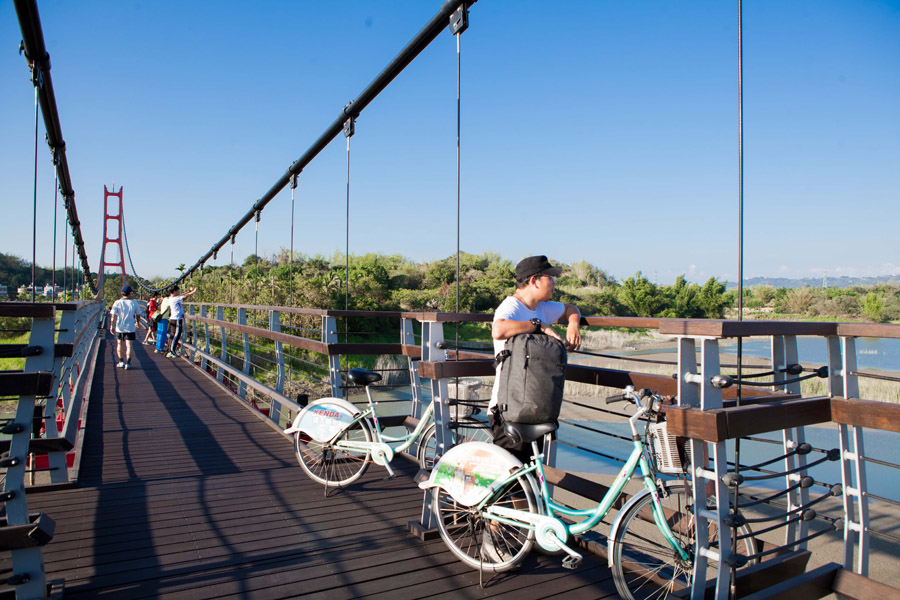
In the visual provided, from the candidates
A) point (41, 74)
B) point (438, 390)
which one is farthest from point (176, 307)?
point (438, 390)

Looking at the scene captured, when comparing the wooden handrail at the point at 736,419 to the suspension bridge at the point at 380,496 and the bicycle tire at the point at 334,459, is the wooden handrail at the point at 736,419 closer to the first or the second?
the suspension bridge at the point at 380,496

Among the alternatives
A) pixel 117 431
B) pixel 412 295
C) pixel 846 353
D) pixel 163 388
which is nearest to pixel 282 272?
pixel 412 295

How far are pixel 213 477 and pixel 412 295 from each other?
35.7 meters

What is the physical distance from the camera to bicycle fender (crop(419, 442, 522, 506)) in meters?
2.62

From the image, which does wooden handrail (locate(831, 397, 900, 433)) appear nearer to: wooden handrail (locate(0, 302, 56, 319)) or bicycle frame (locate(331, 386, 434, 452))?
bicycle frame (locate(331, 386, 434, 452))

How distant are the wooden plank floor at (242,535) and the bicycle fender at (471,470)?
0.29 meters

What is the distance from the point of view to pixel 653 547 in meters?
2.25

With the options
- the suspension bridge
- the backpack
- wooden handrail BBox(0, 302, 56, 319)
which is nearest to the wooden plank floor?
the suspension bridge

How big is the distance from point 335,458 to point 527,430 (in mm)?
1763

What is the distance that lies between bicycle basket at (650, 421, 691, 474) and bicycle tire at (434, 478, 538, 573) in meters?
0.64

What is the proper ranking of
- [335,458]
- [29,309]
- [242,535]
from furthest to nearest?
[335,458]
[242,535]
[29,309]

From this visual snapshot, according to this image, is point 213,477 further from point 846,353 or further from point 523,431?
point 846,353

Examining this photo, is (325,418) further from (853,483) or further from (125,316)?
(125,316)

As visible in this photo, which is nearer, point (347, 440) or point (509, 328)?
point (509, 328)
